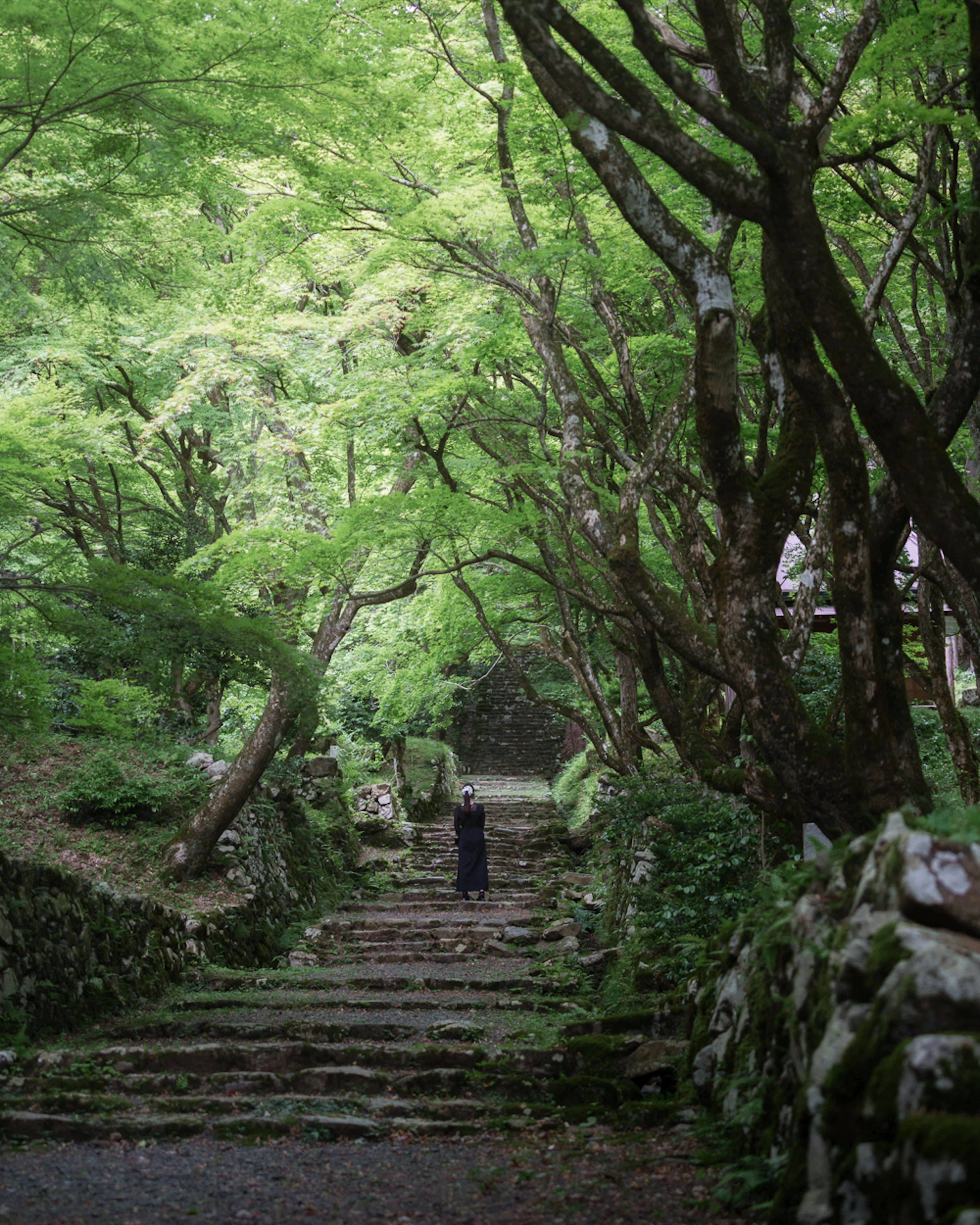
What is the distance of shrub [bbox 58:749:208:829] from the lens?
1025 centimetres

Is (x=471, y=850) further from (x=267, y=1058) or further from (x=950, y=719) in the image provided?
(x=267, y=1058)

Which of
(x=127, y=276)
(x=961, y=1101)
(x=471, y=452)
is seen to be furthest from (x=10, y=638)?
(x=961, y=1101)

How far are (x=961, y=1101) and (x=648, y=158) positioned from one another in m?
7.05

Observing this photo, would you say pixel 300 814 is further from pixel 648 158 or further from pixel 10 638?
pixel 648 158

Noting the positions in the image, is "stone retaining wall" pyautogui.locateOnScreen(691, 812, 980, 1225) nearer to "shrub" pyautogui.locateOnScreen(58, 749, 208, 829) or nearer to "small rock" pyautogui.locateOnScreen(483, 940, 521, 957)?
"small rock" pyautogui.locateOnScreen(483, 940, 521, 957)

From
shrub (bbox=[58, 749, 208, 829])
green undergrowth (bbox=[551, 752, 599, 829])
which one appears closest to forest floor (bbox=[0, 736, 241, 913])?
shrub (bbox=[58, 749, 208, 829])

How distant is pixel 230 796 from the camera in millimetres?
10695

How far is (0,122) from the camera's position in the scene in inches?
277

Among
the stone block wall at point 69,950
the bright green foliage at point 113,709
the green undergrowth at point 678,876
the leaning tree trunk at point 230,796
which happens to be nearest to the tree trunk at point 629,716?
the green undergrowth at point 678,876

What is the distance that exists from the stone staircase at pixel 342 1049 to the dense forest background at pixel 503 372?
2.20 m

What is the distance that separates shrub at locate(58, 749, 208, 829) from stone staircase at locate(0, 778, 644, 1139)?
7.12ft

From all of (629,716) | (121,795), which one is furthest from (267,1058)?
(629,716)

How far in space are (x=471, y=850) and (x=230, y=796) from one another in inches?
141

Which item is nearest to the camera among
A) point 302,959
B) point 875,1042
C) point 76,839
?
point 875,1042
